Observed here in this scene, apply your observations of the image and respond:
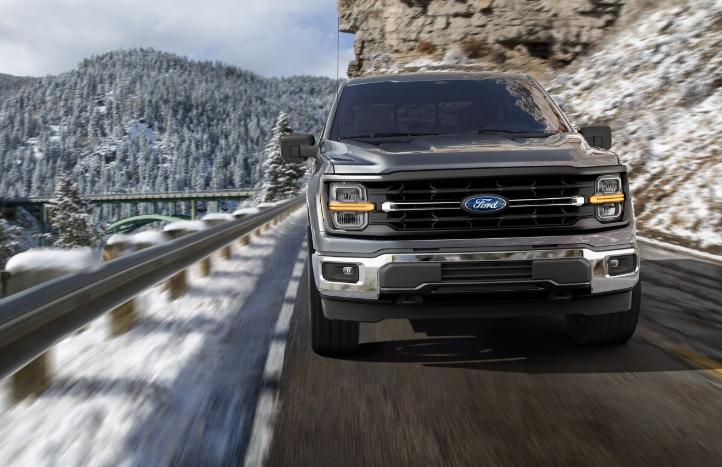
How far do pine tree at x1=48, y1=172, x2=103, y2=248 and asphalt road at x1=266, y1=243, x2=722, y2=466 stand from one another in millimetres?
80607

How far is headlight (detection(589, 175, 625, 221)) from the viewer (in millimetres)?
3949

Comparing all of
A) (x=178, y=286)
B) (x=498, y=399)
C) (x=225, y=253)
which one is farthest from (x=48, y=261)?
(x=225, y=253)

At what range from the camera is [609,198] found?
13.0 ft

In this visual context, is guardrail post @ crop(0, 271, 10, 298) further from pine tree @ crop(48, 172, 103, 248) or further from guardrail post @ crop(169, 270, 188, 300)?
pine tree @ crop(48, 172, 103, 248)

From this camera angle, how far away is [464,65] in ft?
99.5

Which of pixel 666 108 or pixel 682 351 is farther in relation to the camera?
pixel 666 108

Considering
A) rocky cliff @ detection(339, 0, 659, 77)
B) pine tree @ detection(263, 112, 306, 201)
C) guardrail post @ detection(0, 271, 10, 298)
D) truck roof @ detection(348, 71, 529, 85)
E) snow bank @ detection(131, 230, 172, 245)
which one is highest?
rocky cliff @ detection(339, 0, 659, 77)

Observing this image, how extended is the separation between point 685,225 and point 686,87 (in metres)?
7.31

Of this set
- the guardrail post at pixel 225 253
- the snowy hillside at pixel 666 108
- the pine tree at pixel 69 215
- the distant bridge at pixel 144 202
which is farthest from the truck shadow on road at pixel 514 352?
the distant bridge at pixel 144 202

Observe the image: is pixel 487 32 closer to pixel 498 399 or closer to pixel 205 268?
pixel 205 268

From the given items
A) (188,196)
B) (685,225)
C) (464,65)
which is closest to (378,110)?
(685,225)

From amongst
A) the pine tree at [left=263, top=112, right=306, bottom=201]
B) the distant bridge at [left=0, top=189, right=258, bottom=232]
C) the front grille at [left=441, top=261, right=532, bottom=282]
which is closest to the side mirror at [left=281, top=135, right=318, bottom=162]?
the front grille at [left=441, top=261, right=532, bottom=282]

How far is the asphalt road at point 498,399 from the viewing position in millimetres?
2902

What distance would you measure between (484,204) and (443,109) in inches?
65.7
